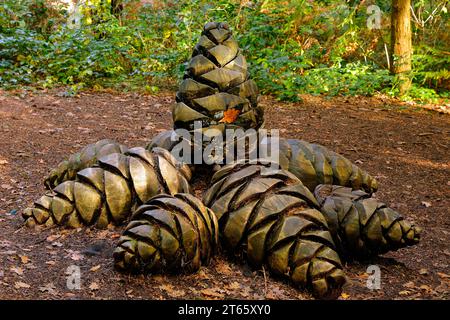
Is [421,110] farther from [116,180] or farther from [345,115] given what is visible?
[116,180]

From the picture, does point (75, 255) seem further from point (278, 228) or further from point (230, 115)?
point (230, 115)

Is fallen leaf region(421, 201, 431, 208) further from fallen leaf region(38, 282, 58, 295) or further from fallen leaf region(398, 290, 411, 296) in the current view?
fallen leaf region(38, 282, 58, 295)

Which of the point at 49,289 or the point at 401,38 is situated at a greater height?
the point at 401,38

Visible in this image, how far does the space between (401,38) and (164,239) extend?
287 inches

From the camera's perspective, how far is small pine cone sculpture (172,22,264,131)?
2.89 meters

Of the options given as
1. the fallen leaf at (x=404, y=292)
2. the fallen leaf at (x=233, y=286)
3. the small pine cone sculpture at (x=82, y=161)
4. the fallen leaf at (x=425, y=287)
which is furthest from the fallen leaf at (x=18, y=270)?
the fallen leaf at (x=425, y=287)

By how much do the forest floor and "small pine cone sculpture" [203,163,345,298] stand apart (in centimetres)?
8

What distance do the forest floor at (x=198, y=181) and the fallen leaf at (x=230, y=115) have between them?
0.38m

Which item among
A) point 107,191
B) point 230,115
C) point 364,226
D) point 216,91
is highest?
point 216,91

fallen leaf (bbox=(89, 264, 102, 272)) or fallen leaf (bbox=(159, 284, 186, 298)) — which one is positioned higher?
fallen leaf (bbox=(89, 264, 102, 272))

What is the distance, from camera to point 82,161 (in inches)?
114

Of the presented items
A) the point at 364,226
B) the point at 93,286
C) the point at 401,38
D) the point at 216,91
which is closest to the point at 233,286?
the point at 93,286

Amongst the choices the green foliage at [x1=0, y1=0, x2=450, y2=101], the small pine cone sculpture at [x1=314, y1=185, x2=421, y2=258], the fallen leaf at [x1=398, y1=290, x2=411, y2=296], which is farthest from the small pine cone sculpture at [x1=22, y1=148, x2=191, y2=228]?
the green foliage at [x1=0, y1=0, x2=450, y2=101]

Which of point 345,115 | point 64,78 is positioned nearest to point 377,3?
point 345,115
